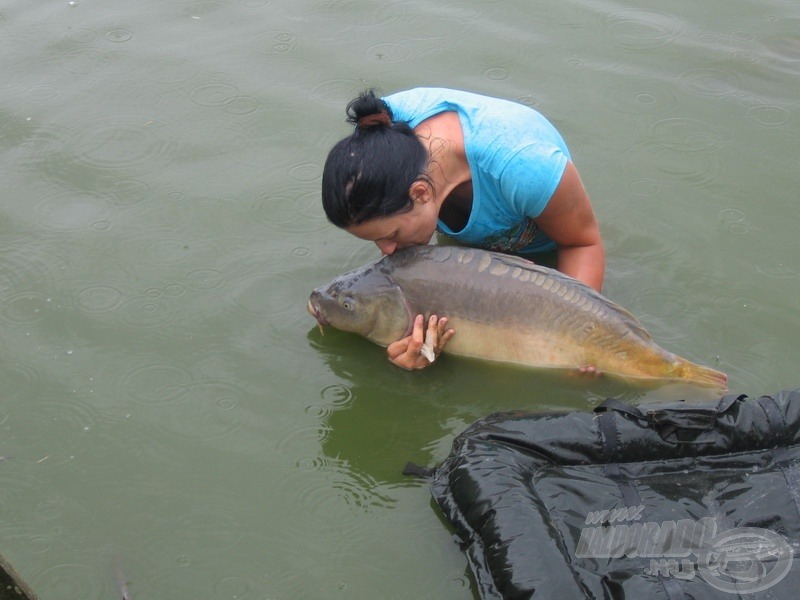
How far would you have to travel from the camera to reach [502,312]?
140 inches

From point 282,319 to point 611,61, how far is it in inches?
106

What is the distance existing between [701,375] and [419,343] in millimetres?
988

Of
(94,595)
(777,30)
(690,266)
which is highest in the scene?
(777,30)

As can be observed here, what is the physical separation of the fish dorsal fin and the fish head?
41cm

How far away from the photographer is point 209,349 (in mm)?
3824

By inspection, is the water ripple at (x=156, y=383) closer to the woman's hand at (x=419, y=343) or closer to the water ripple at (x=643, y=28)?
the woman's hand at (x=419, y=343)

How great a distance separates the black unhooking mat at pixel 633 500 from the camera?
2.64 metres

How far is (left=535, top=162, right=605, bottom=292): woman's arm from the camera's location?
3.54 meters

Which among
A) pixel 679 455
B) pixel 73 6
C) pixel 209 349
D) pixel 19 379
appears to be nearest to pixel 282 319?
pixel 209 349

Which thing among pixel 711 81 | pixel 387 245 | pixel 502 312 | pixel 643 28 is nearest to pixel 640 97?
pixel 711 81

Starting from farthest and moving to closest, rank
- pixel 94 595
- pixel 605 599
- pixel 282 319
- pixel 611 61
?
pixel 611 61
pixel 282 319
pixel 94 595
pixel 605 599

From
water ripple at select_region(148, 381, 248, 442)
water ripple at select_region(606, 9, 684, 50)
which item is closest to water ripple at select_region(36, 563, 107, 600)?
water ripple at select_region(148, 381, 248, 442)

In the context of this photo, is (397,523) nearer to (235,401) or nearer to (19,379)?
(235,401)

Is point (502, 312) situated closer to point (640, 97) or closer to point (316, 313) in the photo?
point (316, 313)
